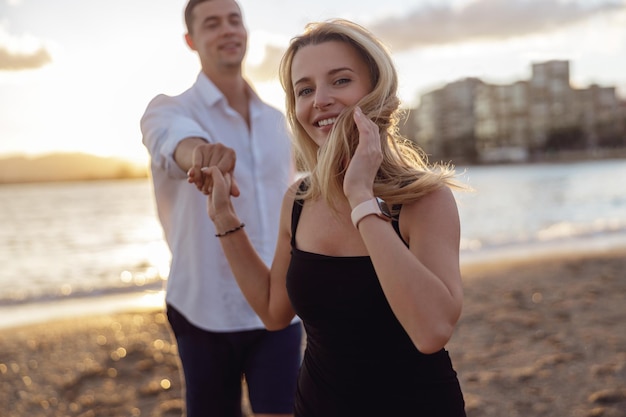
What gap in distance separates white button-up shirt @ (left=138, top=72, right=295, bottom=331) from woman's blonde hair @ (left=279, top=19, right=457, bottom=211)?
0.61 meters

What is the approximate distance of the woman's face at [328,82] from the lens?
190cm

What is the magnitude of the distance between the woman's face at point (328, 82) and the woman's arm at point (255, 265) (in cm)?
36

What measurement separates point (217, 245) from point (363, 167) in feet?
3.58

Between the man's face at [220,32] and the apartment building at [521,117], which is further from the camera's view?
the apartment building at [521,117]

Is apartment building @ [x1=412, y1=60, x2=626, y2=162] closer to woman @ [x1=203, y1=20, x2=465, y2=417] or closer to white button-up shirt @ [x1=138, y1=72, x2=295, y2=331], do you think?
white button-up shirt @ [x1=138, y1=72, x2=295, y2=331]

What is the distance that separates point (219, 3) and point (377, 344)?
1675 millimetres

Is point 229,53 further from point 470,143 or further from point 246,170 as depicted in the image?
point 470,143

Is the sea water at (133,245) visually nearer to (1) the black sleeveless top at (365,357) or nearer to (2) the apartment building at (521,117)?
(1) the black sleeveless top at (365,357)

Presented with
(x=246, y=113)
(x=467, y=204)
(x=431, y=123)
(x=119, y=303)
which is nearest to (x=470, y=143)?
(x=431, y=123)

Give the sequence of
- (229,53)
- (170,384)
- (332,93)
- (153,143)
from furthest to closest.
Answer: (170,384) < (229,53) < (153,143) < (332,93)

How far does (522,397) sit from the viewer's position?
4863 millimetres

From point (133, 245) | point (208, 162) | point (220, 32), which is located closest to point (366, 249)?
point (208, 162)

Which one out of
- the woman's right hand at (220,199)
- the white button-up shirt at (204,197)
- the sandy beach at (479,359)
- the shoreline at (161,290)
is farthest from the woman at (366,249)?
the shoreline at (161,290)

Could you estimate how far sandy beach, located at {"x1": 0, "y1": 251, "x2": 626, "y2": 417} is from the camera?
4.92m
